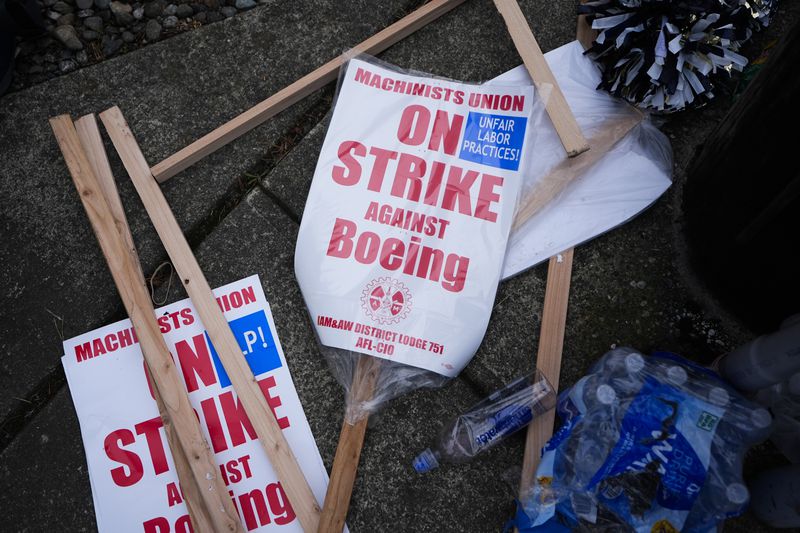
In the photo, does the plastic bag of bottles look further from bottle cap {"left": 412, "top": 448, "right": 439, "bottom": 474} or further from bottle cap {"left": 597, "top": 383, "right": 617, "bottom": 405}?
bottle cap {"left": 412, "top": 448, "right": 439, "bottom": 474}

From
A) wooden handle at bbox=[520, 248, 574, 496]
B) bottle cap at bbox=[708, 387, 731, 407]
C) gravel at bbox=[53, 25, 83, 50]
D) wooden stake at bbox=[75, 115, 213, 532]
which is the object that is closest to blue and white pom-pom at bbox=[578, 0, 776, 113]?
wooden handle at bbox=[520, 248, 574, 496]

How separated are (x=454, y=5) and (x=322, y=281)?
100cm

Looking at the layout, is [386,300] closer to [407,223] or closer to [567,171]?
[407,223]

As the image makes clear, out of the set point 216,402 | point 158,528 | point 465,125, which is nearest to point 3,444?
point 158,528

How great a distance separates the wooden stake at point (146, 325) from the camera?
4.71ft

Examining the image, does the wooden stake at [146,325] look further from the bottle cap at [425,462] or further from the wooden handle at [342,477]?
the bottle cap at [425,462]

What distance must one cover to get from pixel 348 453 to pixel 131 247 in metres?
0.86

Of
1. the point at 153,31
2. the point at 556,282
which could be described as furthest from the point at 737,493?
the point at 153,31

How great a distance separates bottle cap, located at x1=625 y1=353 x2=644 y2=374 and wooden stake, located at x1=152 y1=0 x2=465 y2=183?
1171 mm

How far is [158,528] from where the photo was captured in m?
1.50

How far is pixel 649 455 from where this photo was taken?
1194 mm

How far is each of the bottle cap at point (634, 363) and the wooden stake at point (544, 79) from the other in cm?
59

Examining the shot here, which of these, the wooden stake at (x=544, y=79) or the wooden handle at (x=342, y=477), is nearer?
the wooden handle at (x=342, y=477)

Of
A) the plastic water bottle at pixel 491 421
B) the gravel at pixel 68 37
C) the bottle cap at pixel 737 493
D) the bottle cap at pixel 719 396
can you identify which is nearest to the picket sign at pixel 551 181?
the plastic water bottle at pixel 491 421
